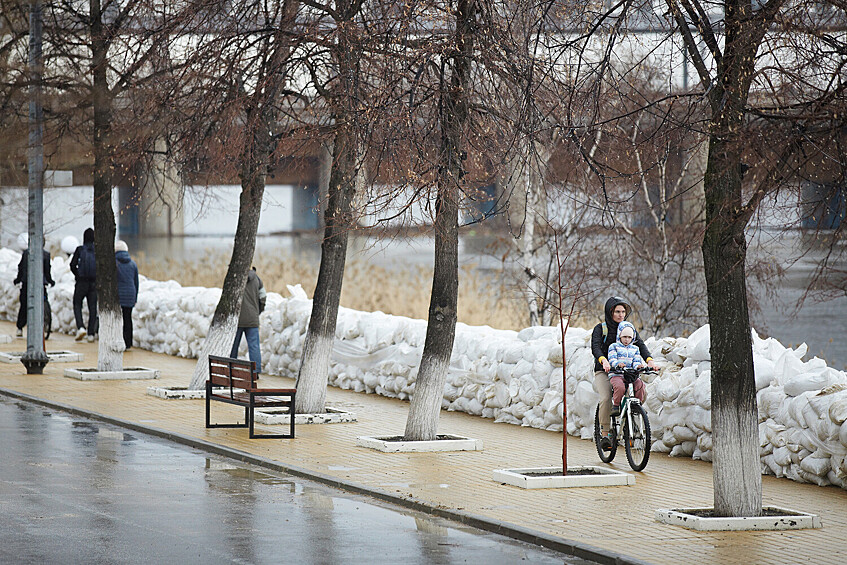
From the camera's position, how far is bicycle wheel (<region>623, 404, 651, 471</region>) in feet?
40.2

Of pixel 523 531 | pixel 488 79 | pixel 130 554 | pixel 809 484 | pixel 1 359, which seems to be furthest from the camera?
pixel 1 359

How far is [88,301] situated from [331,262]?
11940mm

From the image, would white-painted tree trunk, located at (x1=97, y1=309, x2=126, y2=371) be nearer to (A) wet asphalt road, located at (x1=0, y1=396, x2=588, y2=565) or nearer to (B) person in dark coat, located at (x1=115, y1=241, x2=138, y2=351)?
(B) person in dark coat, located at (x1=115, y1=241, x2=138, y2=351)

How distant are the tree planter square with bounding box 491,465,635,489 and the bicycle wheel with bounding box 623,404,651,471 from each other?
0.31 m

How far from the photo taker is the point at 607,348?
12.8 meters

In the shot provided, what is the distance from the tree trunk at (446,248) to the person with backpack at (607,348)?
1.70 metres

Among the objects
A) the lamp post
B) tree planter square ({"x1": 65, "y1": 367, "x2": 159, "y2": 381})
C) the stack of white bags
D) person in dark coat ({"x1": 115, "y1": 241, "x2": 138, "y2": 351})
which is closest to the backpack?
person in dark coat ({"x1": 115, "y1": 241, "x2": 138, "y2": 351})

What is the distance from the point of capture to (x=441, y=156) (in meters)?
13.0

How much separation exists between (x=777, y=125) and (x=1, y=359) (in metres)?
18.1

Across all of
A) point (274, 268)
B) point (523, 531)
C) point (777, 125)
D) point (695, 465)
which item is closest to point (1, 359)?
point (274, 268)

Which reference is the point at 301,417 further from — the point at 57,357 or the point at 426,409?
the point at 57,357

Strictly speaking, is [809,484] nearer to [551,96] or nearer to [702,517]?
[702,517]

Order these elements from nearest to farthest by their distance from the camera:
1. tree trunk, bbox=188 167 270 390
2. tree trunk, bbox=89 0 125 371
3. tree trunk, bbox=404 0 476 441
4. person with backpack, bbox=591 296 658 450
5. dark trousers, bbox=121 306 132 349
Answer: person with backpack, bbox=591 296 658 450, tree trunk, bbox=404 0 476 441, tree trunk, bbox=188 167 270 390, tree trunk, bbox=89 0 125 371, dark trousers, bbox=121 306 132 349

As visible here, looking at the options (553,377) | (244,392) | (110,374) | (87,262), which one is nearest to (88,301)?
(87,262)
